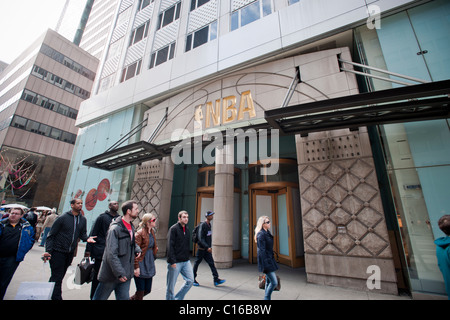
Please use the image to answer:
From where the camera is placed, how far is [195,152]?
37.6 feet

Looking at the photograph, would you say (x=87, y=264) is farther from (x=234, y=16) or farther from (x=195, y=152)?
(x=234, y=16)

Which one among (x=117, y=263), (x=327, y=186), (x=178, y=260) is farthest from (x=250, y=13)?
(x=117, y=263)

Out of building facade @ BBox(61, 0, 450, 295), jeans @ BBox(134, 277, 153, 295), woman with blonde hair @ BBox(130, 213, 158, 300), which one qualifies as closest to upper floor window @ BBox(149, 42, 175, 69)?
building facade @ BBox(61, 0, 450, 295)

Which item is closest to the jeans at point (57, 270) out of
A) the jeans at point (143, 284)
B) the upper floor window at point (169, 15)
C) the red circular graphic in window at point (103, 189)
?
the jeans at point (143, 284)

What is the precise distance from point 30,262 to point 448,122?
13363 mm

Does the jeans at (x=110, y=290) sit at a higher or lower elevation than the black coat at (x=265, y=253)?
lower

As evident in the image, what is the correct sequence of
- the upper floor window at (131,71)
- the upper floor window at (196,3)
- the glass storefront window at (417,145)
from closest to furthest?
the glass storefront window at (417,145), the upper floor window at (196,3), the upper floor window at (131,71)

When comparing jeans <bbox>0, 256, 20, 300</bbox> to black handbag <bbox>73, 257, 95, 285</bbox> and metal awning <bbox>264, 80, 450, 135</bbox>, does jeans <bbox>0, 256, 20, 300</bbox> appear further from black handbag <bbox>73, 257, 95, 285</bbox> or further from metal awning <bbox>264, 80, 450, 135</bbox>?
metal awning <bbox>264, 80, 450, 135</bbox>

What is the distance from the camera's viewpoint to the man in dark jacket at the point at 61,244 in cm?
372

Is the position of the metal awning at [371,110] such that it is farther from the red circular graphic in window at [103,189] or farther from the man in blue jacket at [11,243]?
the red circular graphic in window at [103,189]

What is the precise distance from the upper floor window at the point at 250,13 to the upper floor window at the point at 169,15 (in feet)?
17.0

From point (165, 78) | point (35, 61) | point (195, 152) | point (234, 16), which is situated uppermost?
point (35, 61)

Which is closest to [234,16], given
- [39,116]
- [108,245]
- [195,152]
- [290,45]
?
[290,45]

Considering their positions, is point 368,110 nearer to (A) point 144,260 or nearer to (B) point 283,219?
(B) point 283,219
